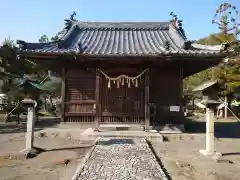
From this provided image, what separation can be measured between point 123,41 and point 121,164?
Answer: 34.6 ft

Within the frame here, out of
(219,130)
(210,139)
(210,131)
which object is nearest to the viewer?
(210,139)

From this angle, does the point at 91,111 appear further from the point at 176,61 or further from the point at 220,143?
the point at 220,143

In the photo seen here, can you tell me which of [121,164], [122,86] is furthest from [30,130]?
[122,86]

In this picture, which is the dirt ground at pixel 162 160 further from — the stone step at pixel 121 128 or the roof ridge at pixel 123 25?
the roof ridge at pixel 123 25

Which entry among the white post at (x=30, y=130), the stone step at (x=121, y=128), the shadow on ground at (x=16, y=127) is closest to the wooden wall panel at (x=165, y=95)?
the stone step at (x=121, y=128)

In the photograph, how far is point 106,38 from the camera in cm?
1659

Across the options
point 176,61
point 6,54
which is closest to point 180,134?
point 176,61

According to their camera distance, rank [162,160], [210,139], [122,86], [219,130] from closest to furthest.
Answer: [162,160], [210,139], [122,86], [219,130]

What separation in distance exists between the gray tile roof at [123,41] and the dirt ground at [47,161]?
441 cm

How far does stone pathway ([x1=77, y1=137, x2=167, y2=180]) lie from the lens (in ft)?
19.4

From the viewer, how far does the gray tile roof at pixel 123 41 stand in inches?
486

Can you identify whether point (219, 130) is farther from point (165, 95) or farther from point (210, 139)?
point (210, 139)

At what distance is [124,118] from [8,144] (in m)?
5.75

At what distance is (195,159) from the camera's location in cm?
821
